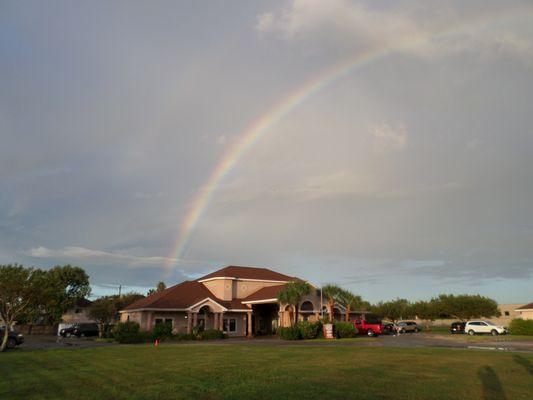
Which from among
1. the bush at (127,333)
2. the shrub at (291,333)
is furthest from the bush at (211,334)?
the shrub at (291,333)

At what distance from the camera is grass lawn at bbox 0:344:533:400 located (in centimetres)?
1068

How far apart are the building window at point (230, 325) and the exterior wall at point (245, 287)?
3.75 meters

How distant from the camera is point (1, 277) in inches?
1089

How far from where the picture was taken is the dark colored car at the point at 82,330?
187 ft

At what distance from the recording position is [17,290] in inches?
1105

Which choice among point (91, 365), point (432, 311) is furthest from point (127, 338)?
point (432, 311)

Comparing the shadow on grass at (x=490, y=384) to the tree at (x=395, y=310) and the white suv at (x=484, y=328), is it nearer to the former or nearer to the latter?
the white suv at (x=484, y=328)

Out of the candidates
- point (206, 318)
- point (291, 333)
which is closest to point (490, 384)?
point (291, 333)

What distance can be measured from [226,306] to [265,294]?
4523mm

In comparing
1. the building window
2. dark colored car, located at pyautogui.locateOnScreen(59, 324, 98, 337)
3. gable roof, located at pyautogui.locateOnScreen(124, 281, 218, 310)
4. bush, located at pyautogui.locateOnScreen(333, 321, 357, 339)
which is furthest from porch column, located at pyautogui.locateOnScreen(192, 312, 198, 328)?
dark colored car, located at pyautogui.locateOnScreen(59, 324, 98, 337)

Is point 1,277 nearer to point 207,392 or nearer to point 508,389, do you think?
point 207,392

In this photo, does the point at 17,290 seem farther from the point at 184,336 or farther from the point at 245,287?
the point at 245,287

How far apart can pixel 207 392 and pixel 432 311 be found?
77104mm

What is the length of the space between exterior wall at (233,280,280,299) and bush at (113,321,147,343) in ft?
53.1
